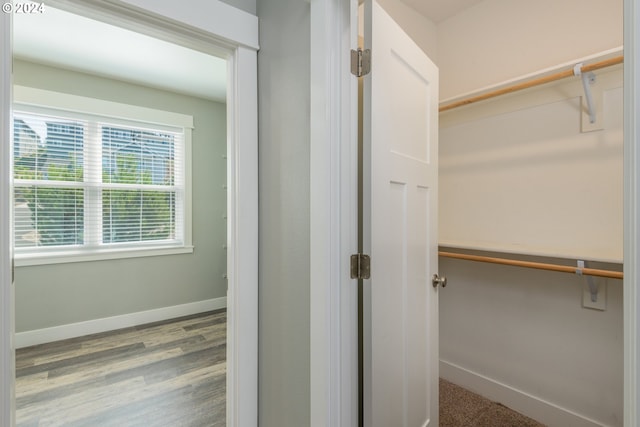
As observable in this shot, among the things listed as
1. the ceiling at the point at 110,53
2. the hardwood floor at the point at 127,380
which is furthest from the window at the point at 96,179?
the hardwood floor at the point at 127,380

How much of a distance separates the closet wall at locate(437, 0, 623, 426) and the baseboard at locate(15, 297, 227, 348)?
2.85 meters

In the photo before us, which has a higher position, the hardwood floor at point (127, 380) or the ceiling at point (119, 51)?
the ceiling at point (119, 51)

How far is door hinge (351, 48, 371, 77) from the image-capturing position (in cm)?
109

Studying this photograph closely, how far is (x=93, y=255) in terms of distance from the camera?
3.21 m

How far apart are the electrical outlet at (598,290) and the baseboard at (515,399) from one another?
0.61m

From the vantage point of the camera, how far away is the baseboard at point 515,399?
68.4 inches

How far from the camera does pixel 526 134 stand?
1.90 m

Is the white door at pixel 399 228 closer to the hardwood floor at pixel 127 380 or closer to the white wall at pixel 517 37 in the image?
the white wall at pixel 517 37

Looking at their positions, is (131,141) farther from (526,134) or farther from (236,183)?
(526,134)

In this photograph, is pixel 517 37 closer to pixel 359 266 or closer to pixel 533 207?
pixel 533 207

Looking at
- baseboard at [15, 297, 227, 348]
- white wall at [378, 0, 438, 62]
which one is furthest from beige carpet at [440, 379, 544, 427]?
baseboard at [15, 297, 227, 348]

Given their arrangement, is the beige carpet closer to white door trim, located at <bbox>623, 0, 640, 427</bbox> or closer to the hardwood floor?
the hardwood floor

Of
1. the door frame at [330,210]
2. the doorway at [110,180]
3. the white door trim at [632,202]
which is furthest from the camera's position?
the doorway at [110,180]

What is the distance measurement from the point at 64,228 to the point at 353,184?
10.9ft
